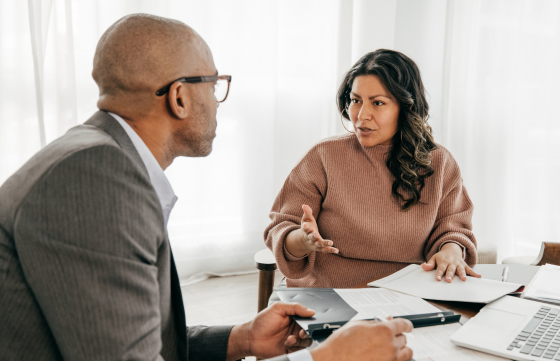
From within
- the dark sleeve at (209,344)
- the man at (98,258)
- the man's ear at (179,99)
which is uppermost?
the man's ear at (179,99)

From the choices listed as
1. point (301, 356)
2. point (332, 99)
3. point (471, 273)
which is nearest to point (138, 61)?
point (301, 356)

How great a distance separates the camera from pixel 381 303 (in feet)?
3.38

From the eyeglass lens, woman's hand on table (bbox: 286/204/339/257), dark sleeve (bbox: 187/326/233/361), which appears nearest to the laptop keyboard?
woman's hand on table (bbox: 286/204/339/257)

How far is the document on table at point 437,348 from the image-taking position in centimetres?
80

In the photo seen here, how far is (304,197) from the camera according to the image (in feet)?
5.08

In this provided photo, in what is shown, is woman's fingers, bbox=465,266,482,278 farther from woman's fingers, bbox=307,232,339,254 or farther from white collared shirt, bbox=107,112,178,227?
white collared shirt, bbox=107,112,178,227

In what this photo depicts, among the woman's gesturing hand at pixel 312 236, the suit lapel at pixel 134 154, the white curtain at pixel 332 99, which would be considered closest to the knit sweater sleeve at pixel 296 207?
the woman's gesturing hand at pixel 312 236

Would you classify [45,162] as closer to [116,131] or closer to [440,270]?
[116,131]

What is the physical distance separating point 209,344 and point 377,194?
773 mm

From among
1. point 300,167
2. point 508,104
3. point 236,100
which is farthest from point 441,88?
point 300,167

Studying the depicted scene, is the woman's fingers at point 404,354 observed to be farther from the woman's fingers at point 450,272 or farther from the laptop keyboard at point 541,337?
the woman's fingers at point 450,272

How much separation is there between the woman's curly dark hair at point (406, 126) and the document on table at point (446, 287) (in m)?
0.34

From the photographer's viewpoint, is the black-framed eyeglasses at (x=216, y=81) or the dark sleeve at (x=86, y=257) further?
the black-framed eyeglasses at (x=216, y=81)

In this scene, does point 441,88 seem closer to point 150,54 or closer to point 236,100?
point 236,100
